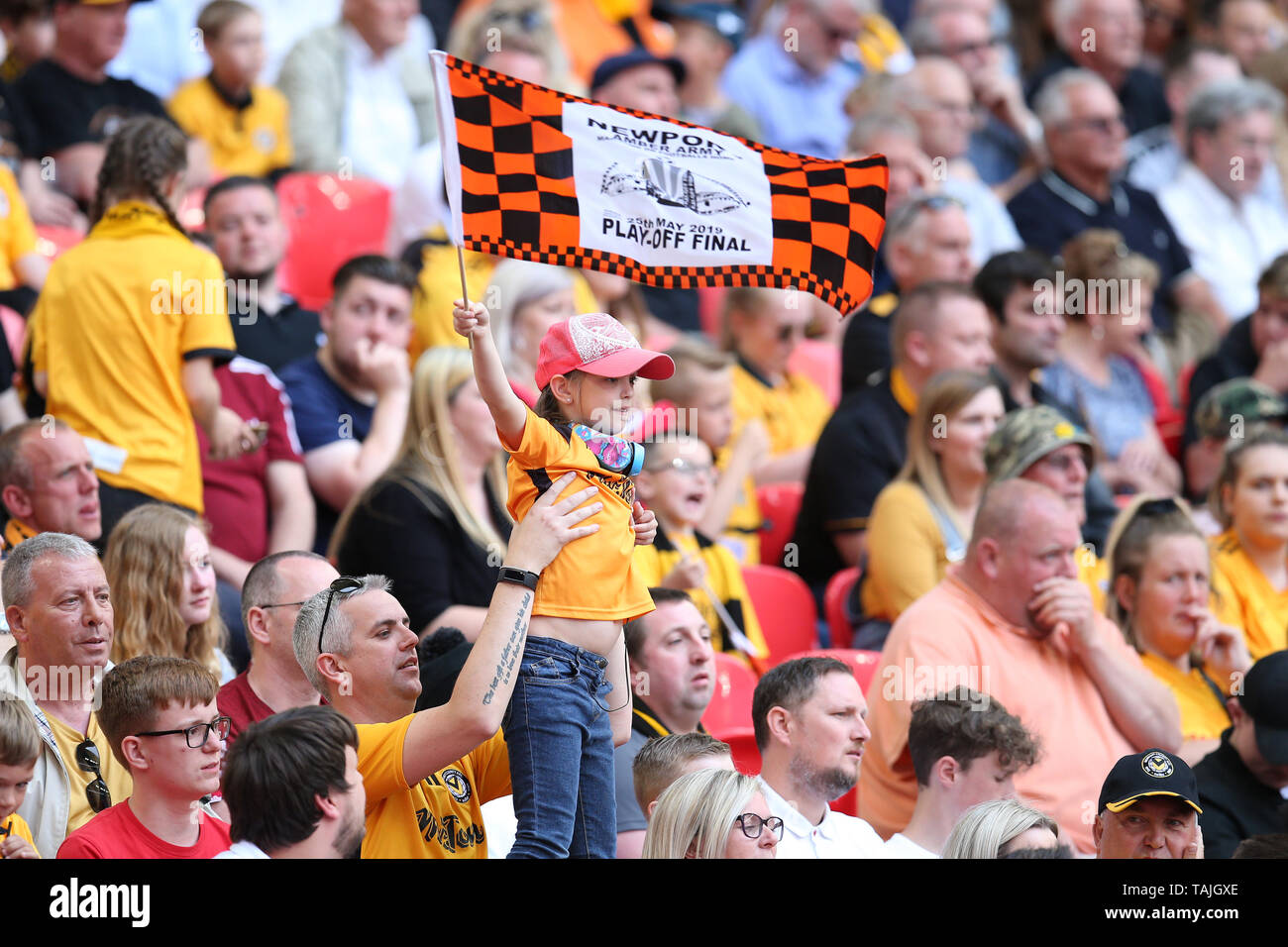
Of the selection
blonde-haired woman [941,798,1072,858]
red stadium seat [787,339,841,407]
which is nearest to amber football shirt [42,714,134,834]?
blonde-haired woman [941,798,1072,858]

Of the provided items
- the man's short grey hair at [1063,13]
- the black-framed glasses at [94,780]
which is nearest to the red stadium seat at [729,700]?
the black-framed glasses at [94,780]

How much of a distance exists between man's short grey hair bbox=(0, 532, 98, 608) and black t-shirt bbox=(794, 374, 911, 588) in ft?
11.4

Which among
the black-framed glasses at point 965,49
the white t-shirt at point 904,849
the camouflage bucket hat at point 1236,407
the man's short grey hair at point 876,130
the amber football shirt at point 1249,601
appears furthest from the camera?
the black-framed glasses at point 965,49

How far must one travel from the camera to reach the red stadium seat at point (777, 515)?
7902 mm

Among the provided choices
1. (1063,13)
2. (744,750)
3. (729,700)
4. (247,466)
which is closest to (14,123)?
(247,466)

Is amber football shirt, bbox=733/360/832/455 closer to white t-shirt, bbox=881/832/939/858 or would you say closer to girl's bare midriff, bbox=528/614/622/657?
white t-shirt, bbox=881/832/939/858

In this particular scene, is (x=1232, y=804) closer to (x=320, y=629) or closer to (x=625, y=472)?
(x=625, y=472)

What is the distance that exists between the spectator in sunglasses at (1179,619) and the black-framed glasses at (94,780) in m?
3.56

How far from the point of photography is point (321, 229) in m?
9.00

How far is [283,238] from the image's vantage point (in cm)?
761

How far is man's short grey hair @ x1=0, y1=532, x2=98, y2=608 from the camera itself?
459cm

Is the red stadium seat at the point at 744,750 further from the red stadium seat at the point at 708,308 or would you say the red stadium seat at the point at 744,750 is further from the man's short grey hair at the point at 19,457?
the red stadium seat at the point at 708,308
